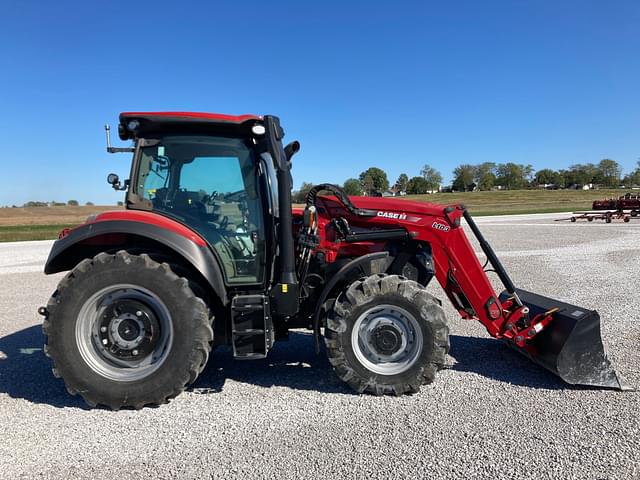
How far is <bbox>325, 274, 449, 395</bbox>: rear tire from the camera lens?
11.1 ft

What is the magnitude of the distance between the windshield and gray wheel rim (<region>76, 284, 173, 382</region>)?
66 cm

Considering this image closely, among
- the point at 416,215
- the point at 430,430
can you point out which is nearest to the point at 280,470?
the point at 430,430

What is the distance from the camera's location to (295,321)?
389 centimetres

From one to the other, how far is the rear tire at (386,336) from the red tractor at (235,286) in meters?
0.01

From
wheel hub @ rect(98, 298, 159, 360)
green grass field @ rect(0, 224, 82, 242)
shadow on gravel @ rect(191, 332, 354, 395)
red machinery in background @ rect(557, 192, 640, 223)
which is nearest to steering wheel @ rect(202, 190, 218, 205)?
wheel hub @ rect(98, 298, 159, 360)

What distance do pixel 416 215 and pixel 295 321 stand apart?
4.94ft

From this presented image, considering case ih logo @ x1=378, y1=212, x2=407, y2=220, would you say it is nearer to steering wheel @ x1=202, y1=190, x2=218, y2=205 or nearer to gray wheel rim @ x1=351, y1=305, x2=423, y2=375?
gray wheel rim @ x1=351, y1=305, x2=423, y2=375

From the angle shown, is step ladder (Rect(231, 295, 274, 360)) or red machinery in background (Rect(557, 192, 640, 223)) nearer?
step ladder (Rect(231, 295, 274, 360))

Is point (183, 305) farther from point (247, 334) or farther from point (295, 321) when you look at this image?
point (295, 321)

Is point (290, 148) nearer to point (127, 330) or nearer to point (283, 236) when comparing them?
point (283, 236)

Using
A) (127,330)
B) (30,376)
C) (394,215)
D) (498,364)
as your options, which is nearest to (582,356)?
(498,364)

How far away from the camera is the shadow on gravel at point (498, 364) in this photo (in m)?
3.63

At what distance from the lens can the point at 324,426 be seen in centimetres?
297

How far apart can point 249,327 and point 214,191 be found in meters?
Answer: 1.23
